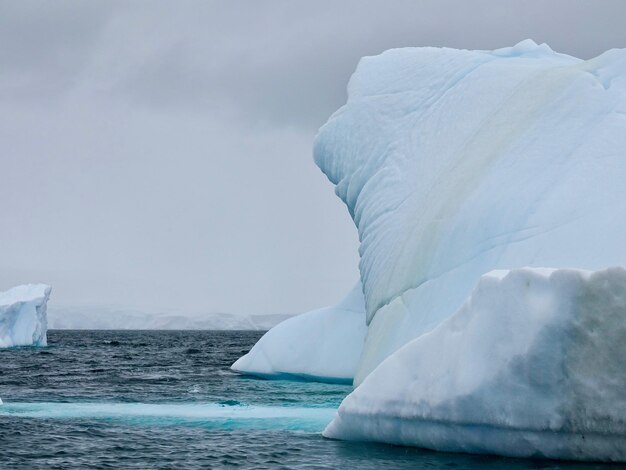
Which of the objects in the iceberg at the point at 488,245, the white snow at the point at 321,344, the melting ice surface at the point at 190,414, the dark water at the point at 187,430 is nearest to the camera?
the iceberg at the point at 488,245

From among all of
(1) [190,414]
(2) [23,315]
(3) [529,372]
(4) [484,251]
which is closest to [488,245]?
(4) [484,251]

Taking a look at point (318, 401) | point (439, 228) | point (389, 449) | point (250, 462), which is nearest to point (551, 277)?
point (389, 449)

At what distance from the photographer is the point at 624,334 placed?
13.4 meters

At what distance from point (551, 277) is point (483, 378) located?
1.72 m

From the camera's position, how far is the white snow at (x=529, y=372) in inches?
528

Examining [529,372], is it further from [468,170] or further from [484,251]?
[468,170]

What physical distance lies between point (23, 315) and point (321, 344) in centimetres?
5151

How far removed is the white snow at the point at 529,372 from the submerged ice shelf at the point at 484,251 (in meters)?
0.02

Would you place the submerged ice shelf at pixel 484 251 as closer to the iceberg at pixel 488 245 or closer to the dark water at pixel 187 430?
the iceberg at pixel 488 245

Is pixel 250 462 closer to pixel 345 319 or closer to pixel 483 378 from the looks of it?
pixel 483 378

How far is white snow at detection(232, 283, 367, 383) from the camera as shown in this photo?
103 ft

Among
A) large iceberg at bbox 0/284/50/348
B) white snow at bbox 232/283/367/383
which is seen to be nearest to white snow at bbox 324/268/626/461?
white snow at bbox 232/283/367/383

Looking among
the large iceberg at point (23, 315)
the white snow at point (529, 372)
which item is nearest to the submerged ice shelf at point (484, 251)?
the white snow at point (529, 372)

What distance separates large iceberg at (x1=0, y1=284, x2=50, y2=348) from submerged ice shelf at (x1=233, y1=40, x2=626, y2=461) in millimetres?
45029
